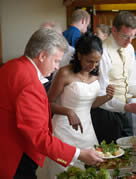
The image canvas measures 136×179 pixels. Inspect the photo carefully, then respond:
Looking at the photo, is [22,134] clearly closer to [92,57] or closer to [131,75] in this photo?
[92,57]

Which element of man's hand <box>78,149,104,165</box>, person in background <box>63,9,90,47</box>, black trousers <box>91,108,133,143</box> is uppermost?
person in background <box>63,9,90,47</box>

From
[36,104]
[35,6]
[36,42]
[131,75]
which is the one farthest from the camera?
[35,6]

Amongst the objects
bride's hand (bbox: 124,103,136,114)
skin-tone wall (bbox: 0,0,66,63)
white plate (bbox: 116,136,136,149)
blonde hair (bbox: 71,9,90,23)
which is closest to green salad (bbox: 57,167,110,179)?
white plate (bbox: 116,136,136,149)

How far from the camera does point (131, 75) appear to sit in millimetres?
2729

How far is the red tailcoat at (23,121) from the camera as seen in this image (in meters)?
1.23

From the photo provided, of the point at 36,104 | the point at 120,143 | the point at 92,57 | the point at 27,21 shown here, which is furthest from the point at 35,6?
→ the point at 36,104

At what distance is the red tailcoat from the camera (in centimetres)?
123

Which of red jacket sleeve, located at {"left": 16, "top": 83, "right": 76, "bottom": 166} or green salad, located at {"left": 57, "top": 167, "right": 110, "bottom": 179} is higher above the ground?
red jacket sleeve, located at {"left": 16, "top": 83, "right": 76, "bottom": 166}

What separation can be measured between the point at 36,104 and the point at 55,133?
1018 mm

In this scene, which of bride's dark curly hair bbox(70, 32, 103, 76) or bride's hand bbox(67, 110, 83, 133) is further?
bride's dark curly hair bbox(70, 32, 103, 76)

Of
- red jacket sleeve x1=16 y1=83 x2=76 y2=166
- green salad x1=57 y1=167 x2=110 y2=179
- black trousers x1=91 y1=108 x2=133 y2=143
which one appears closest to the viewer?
red jacket sleeve x1=16 y1=83 x2=76 y2=166

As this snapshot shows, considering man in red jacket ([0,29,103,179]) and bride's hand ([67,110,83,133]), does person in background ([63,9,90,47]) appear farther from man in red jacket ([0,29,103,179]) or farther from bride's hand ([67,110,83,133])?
man in red jacket ([0,29,103,179])

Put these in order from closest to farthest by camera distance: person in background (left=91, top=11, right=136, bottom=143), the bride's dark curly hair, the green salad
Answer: the green salad → the bride's dark curly hair → person in background (left=91, top=11, right=136, bottom=143)

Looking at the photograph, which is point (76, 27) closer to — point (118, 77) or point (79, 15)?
point (79, 15)
